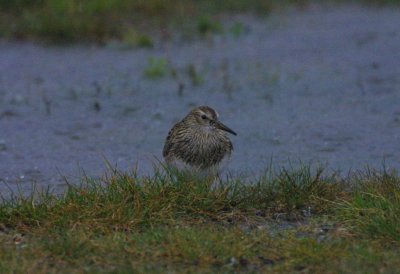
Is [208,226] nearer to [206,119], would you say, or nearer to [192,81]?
[206,119]

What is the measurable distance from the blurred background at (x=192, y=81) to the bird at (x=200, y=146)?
548 mm

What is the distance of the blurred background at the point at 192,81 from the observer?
38.7 ft

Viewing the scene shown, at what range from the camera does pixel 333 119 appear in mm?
13219

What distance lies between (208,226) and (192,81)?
6.89 m

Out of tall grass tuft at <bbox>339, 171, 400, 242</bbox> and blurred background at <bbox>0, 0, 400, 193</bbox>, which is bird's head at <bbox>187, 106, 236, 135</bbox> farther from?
tall grass tuft at <bbox>339, 171, 400, 242</bbox>

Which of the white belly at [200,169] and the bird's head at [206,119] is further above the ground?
the bird's head at [206,119]

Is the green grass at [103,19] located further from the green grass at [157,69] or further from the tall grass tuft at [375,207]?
the tall grass tuft at [375,207]

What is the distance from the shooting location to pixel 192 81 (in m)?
14.9

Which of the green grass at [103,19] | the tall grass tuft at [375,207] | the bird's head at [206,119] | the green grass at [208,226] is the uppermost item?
the green grass at [103,19]

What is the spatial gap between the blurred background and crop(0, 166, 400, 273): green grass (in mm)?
1652

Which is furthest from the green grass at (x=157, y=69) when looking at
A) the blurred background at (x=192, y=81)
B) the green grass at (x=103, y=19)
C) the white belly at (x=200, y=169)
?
the white belly at (x=200, y=169)

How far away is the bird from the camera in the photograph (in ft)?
32.4

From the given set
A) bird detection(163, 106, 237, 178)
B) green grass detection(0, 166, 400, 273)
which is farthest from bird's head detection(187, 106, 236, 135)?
green grass detection(0, 166, 400, 273)

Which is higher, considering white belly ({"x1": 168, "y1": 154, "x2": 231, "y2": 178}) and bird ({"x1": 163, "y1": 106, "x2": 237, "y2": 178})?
bird ({"x1": 163, "y1": 106, "x2": 237, "y2": 178})
